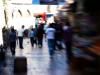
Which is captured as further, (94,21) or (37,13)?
(37,13)

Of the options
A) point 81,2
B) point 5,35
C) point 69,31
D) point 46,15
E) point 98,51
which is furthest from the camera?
point 46,15

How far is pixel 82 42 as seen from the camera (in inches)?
524

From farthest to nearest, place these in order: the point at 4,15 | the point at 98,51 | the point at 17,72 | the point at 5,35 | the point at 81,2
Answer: the point at 4,15 < the point at 5,35 < the point at 17,72 < the point at 81,2 < the point at 98,51

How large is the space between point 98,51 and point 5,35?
16.8 metres

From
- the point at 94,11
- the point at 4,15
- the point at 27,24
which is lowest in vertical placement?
the point at 27,24

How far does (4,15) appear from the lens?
1352 inches

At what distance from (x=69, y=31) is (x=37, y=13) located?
4466cm

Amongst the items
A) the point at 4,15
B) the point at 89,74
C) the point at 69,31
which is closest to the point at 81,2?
the point at 89,74

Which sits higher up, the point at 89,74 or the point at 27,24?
the point at 89,74

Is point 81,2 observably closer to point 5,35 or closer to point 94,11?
point 94,11

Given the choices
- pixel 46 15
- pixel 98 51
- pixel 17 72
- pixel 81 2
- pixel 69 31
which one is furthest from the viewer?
pixel 46 15

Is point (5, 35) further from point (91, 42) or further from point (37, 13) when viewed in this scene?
point (37, 13)

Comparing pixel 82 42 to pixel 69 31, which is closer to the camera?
pixel 82 42

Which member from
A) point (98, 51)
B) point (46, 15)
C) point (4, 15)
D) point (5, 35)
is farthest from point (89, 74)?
point (46, 15)
